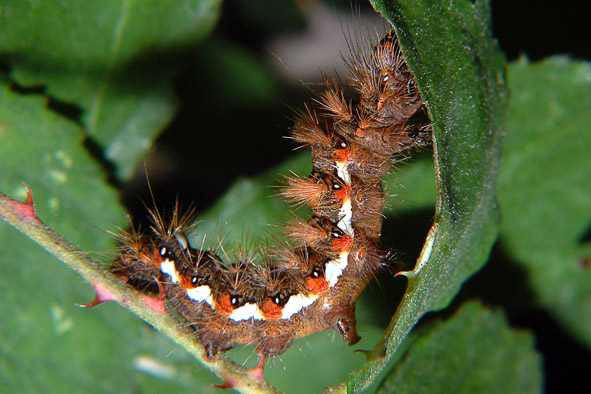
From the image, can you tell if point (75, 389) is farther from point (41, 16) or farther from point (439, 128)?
point (439, 128)

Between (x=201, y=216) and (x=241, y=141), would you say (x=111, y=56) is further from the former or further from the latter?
(x=241, y=141)

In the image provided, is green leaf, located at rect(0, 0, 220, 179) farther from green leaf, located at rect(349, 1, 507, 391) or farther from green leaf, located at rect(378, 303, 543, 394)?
green leaf, located at rect(378, 303, 543, 394)

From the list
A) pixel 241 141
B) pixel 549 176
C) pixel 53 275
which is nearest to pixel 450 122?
pixel 549 176

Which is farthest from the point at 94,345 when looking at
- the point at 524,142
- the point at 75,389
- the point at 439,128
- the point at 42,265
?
the point at 524,142

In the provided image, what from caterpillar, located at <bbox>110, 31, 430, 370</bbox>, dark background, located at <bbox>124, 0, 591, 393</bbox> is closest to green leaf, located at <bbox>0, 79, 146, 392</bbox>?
caterpillar, located at <bbox>110, 31, 430, 370</bbox>

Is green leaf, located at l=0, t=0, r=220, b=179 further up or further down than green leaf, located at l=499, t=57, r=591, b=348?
further up

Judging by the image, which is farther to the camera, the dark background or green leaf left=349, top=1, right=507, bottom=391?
the dark background

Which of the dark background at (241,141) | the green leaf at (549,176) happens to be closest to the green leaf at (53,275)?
the dark background at (241,141)

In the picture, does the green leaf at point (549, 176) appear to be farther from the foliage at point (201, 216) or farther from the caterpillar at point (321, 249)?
the caterpillar at point (321, 249)
